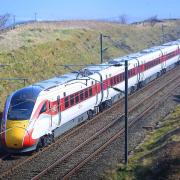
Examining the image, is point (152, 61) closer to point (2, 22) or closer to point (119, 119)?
point (119, 119)

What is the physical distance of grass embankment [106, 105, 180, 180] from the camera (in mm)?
20203

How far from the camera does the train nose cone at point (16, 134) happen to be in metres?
23.8

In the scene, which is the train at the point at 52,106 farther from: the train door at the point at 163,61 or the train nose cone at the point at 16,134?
the train door at the point at 163,61

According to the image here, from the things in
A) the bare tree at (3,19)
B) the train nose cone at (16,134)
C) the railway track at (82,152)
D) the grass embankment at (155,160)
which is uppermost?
the bare tree at (3,19)

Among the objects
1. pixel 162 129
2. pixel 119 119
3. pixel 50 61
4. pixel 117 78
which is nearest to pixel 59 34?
pixel 50 61

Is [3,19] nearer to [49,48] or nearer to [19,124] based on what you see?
[49,48]

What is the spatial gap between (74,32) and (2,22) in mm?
11739

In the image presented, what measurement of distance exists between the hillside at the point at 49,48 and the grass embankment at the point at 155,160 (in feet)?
49.9

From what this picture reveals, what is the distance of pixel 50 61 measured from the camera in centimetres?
5231

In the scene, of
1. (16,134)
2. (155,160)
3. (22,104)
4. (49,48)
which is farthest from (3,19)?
(155,160)

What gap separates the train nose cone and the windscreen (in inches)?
15.6

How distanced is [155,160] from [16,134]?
24.5 ft

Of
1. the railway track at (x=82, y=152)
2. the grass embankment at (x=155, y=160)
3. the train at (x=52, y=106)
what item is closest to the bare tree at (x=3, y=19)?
the train at (x=52, y=106)

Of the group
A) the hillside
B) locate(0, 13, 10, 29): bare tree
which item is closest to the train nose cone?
the hillside
